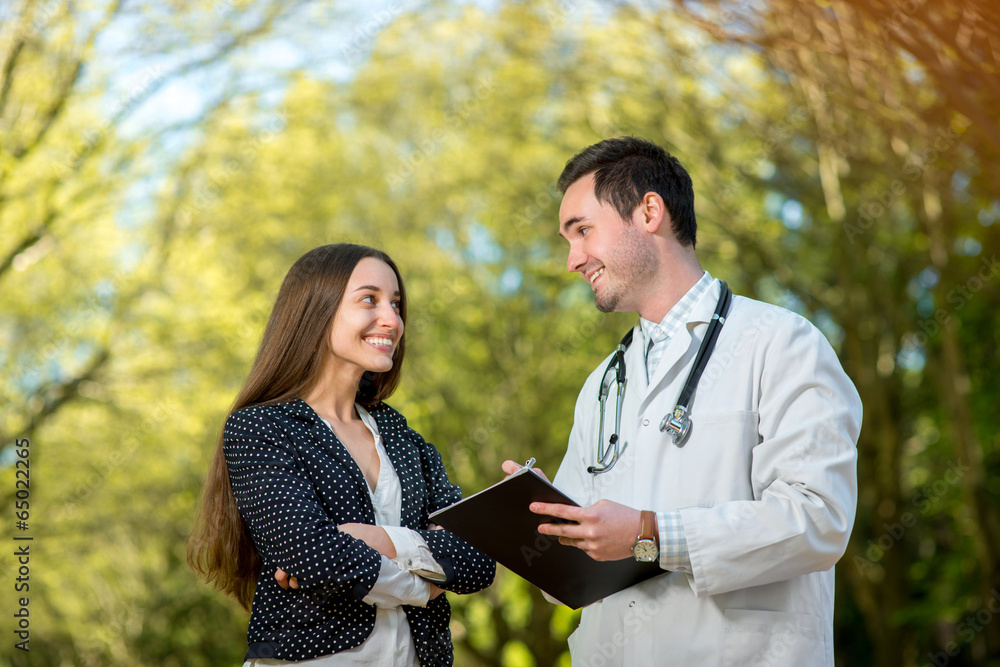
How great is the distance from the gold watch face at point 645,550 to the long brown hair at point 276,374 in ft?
3.86

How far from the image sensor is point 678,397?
2.70 meters

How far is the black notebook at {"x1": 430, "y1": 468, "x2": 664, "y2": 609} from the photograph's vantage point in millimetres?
2312

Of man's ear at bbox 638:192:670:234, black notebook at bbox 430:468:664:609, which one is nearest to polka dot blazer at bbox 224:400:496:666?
black notebook at bbox 430:468:664:609

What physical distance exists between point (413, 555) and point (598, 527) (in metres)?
0.63

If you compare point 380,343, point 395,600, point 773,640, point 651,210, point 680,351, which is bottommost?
point 773,640

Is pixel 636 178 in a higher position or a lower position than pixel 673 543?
higher

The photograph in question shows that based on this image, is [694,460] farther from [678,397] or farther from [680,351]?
[680,351]

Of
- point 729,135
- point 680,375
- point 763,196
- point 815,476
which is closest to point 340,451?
point 680,375

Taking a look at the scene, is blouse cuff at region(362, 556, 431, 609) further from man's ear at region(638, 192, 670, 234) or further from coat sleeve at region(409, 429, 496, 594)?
man's ear at region(638, 192, 670, 234)

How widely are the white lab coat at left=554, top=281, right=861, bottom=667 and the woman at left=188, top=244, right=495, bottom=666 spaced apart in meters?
0.56

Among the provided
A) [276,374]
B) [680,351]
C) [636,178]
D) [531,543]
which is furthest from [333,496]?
[636,178]

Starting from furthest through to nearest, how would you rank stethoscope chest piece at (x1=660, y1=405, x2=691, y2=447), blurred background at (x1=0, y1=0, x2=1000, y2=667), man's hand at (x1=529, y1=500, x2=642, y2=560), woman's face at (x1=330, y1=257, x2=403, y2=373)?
blurred background at (x1=0, y1=0, x2=1000, y2=667), woman's face at (x1=330, y1=257, x2=403, y2=373), stethoscope chest piece at (x1=660, y1=405, x2=691, y2=447), man's hand at (x1=529, y1=500, x2=642, y2=560)

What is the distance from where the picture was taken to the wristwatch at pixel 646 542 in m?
2.34

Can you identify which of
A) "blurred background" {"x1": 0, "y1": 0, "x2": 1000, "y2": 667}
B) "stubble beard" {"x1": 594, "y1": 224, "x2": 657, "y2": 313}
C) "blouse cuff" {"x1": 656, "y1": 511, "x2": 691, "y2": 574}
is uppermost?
"stubble beard" {"x1": 594, "y1": 224, "x2": 657, "y2": 313}
